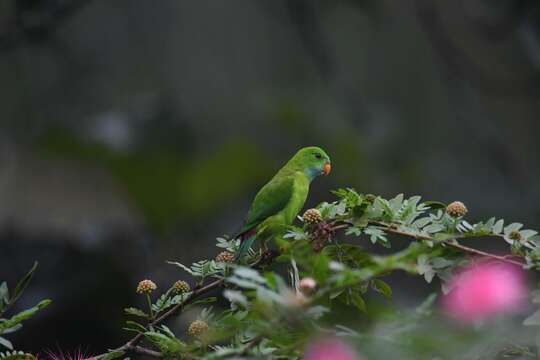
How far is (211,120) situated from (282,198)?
10.3 feet

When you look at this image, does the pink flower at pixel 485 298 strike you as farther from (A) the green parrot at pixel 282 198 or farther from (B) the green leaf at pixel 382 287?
(A) the green parrot at pixel 282 198

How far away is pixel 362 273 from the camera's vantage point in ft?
2.59

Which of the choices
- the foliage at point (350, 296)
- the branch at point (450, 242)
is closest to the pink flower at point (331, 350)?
the foliage at point (350, 296)

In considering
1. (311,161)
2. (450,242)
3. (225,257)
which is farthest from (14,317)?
(311,161)

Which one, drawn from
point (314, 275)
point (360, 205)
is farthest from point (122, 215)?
point (314, 275)

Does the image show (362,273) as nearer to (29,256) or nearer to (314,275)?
(314,275)

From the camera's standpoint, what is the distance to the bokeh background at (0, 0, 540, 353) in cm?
443

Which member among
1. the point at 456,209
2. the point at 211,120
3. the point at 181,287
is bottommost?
the point at 181,287

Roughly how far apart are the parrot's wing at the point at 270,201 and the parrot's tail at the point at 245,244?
8cm

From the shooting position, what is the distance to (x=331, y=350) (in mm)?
752

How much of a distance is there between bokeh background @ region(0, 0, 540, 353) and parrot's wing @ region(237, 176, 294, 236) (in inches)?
106

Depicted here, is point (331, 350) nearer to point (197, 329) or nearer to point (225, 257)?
point (197, 329)

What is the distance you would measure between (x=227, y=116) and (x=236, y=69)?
37 centimetres

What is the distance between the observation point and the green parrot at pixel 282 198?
1.70m
